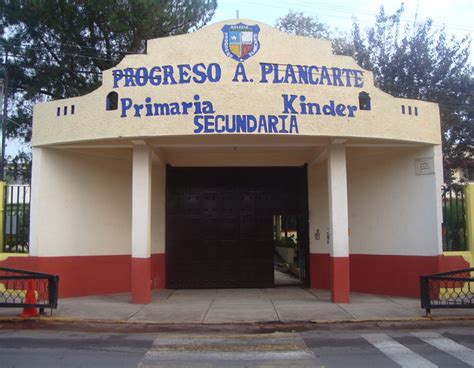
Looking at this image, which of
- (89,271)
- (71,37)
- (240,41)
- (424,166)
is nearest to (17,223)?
(89,271)

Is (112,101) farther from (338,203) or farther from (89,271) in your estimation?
(338,203)

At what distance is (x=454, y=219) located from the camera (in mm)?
12523

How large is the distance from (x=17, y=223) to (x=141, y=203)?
3620mm

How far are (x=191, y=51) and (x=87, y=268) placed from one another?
6.24m

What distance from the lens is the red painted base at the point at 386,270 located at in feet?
39.5

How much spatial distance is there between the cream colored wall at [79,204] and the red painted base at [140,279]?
227cm

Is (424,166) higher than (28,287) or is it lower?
higher

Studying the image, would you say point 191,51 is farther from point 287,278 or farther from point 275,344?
point 287,278

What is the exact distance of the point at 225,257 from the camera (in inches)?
573

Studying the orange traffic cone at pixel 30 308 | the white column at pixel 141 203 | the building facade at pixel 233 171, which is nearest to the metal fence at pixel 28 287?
the orange traffic cone at pixel 30 308

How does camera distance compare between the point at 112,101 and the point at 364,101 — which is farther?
the point at 364,101

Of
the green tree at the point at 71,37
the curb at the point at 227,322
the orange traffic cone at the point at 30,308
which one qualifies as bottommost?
the curb at the point at 227,322

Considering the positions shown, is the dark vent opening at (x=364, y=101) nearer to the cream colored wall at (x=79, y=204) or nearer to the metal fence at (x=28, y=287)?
the cream colored wall at (x=79, y=204)

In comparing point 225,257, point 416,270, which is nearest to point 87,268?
point 225,257
